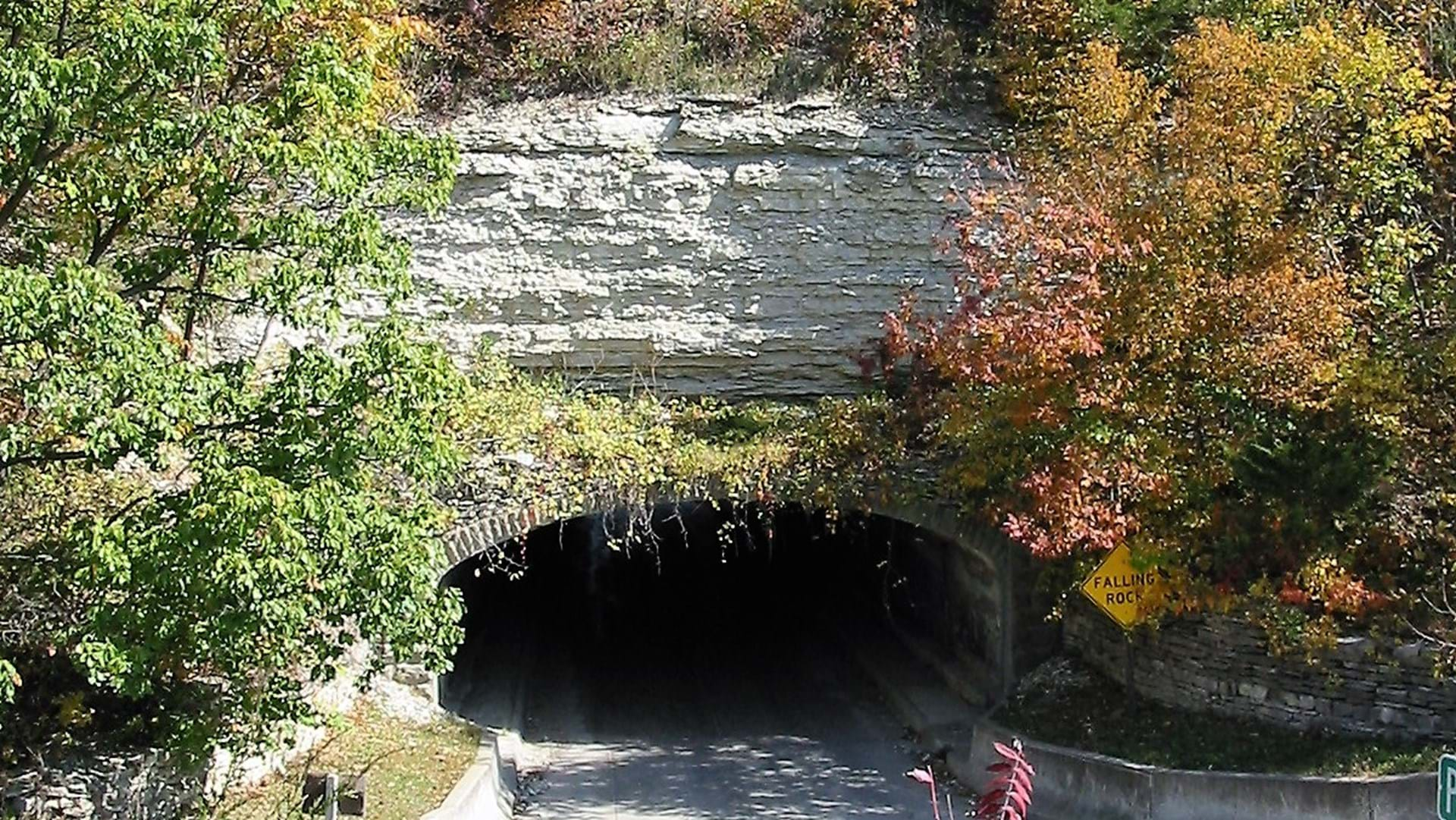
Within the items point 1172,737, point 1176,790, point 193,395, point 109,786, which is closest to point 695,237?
point 1172,737

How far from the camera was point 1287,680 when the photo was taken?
41.9ft

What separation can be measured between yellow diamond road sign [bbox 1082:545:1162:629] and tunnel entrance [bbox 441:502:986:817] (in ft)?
8.74

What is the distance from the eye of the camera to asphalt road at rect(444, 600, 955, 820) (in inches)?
555

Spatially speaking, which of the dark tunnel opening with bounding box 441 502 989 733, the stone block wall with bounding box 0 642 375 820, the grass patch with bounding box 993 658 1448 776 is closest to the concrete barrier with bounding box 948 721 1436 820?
the grass patch with bounding box 993 658 1448 776

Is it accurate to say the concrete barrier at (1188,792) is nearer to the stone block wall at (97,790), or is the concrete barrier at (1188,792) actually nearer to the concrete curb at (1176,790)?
the concrete curb at (1176,790)

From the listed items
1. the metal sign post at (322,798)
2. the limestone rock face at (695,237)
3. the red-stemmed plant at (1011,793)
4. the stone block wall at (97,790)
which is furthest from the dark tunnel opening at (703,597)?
the red-stemmed plant at (1011,793)

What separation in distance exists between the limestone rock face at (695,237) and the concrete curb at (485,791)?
4711 millimetres

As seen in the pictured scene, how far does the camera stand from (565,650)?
72.0ft

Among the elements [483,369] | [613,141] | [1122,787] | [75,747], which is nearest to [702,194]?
[613,141]

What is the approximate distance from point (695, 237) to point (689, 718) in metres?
5.75

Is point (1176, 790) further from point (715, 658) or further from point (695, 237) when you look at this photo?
point (715, 658)

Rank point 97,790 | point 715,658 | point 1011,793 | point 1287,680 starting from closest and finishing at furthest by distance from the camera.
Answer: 1. point 1011,793
2. point 97,790
3. point 1287,680
4. point 715,658

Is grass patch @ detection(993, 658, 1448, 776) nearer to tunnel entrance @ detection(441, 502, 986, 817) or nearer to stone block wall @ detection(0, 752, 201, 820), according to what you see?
tunnel entrance @ detection(441, 502, 986, 817)

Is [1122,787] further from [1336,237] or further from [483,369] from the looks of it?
[483,369]
